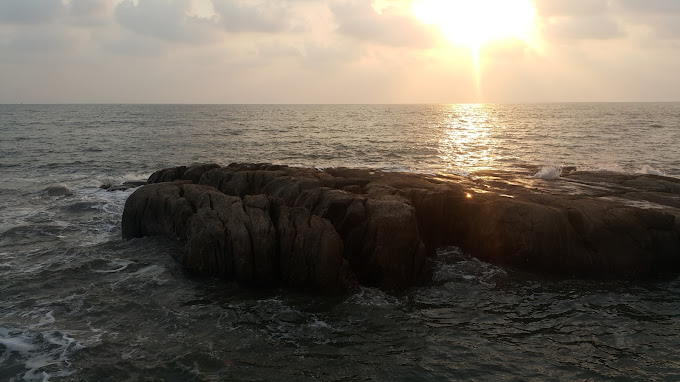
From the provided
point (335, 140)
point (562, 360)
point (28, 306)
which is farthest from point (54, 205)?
point (335, 140)

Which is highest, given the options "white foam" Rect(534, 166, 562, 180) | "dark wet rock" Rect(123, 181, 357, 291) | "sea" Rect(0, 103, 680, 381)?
"white foam" Rect(534, 166, 562, 180)

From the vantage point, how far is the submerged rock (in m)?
15.8

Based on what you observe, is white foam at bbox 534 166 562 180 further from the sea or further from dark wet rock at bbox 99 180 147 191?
dark wet rock at bbox 99 180 147 191

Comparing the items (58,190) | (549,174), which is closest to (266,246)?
(549,174)

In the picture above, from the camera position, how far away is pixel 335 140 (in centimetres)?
6738

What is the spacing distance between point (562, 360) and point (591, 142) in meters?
56.3

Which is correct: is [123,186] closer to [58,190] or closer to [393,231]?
[58,190]

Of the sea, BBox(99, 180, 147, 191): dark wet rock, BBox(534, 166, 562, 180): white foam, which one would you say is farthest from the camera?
BBox(99, 180, 147, 191): dark wet rock

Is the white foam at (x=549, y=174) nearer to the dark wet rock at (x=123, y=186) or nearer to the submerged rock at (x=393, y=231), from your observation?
the submerged rock at (x=393, y=231)

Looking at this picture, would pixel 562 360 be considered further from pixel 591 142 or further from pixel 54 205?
pixel 591 142

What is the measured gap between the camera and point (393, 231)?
52.3ft

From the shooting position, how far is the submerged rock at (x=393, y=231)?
1583 centimetres

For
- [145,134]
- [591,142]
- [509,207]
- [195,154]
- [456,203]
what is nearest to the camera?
[509,207]

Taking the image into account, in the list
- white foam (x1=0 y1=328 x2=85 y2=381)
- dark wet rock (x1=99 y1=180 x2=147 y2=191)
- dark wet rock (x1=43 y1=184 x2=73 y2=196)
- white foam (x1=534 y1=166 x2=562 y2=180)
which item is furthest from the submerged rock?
dark wet rock (x1=43 y1=184 x2=73 y2=196)
